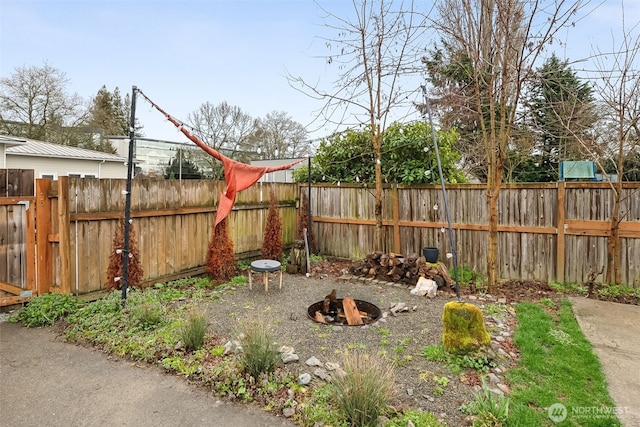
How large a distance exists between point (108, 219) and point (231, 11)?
486cm

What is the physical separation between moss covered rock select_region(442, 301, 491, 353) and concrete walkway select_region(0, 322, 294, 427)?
61.5 inches

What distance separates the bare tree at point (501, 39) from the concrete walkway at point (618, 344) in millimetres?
1171

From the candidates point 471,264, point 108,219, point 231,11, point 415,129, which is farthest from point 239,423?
point 231,11

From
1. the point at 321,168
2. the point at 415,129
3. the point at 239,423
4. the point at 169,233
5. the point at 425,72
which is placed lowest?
the point at 239,423

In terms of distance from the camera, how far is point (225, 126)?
66.0 ft

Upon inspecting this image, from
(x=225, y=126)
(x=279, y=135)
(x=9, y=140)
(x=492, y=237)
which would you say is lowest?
(x=492, y=237)

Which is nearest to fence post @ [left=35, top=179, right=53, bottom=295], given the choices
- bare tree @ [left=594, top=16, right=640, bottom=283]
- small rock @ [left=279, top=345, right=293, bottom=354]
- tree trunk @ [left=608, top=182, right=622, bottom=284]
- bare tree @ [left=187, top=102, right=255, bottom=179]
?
small rock @ [left=279, top=345, right=293, bottom=354]

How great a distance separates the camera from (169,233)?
5.21 m

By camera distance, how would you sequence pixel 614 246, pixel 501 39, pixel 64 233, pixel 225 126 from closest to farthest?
1. pixel 64 233
2. pixel 501 39
3. pixel 614 246
4. pixel 225 126

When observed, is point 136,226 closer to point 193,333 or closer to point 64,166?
point 193,333

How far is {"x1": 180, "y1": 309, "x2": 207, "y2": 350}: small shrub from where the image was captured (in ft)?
10.1

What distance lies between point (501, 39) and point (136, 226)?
5.40m

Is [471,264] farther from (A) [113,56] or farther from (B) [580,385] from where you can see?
(A) [113,56]

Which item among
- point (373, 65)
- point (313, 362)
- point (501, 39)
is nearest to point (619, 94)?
point (501, 39)
